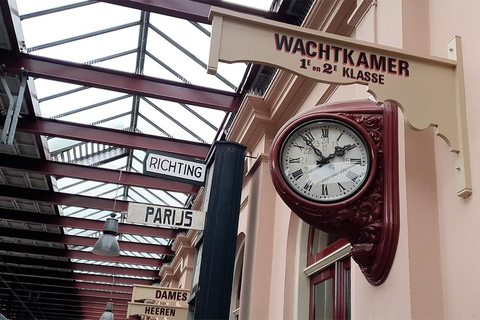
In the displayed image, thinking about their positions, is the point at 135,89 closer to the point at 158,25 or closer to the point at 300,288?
the point at 158,25

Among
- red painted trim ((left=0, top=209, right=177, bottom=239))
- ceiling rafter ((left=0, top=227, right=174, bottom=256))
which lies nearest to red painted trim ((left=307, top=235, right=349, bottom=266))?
red painted trim ((left=0, top=209, right=177, bottom=239))

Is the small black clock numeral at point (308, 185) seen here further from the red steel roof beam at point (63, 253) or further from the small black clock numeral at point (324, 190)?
the red steel roof beam at point (63, 253)

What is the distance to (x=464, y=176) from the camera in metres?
2.62

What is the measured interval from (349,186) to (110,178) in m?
9.13

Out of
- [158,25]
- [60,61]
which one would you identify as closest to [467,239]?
[158,25]

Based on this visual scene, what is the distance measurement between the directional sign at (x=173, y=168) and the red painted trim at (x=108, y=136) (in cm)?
467

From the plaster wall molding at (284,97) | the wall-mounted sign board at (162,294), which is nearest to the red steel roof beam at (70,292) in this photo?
the wall-mounted sign board at (162,294)

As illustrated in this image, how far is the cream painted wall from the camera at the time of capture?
99.4 inches

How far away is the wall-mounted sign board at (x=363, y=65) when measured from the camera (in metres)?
2.58

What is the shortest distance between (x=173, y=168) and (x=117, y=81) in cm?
344

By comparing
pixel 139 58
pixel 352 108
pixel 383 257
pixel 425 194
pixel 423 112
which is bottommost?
pixel 383 257

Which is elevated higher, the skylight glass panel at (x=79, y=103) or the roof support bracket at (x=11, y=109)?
the skylight glass panel at (x=79, y=103)

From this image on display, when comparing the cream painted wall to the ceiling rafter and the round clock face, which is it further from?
the ceiling rafter

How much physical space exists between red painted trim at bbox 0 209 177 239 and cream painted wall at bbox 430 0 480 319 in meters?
12.1
